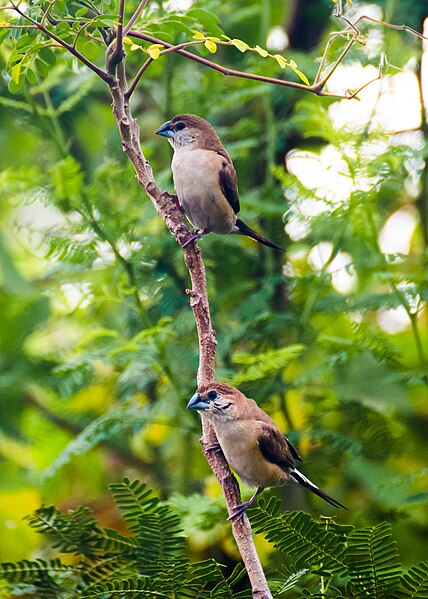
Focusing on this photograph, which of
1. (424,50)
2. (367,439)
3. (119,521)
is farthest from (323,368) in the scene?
(424,50)

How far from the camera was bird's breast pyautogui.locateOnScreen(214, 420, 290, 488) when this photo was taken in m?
1.88

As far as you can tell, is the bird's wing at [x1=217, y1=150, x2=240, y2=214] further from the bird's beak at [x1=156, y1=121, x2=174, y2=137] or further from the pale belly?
the bird's beak at [x1=156, y1=121, x2=174, y2=137]

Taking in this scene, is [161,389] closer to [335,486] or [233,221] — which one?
[335,486]

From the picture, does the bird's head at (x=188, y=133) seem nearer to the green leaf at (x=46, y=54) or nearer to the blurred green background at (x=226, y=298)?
the blurred green background at (x=226, y=298)

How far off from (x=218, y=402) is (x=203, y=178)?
71cm

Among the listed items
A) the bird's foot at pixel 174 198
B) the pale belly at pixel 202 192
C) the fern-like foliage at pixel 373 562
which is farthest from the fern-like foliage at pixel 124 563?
the pale belly at pixel 202 192

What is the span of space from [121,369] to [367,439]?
0.92m

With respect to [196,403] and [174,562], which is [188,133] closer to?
[196,403]

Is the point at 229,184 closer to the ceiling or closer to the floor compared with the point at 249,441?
closer to the ceiling

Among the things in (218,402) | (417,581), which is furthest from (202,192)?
(417,581)

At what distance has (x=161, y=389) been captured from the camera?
10.3ft

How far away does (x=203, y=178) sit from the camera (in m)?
2.25

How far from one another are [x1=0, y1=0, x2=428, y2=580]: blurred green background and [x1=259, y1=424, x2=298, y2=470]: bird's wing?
0.27 metres

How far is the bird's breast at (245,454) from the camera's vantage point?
6.18 ft
